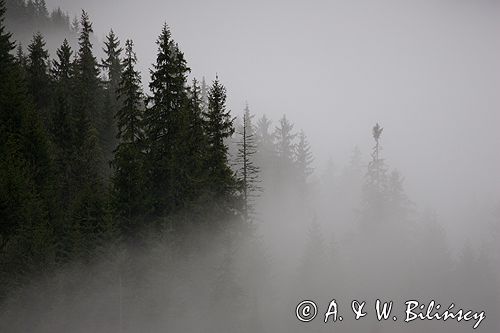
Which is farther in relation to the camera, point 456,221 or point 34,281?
point 456,221

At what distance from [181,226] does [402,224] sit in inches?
1568

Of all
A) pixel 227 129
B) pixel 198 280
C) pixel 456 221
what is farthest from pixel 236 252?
pixel 456 221

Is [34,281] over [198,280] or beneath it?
over

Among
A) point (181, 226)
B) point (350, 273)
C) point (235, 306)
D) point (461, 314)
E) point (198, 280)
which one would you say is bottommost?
point (461, 314)

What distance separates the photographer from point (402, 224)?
56.1 meters

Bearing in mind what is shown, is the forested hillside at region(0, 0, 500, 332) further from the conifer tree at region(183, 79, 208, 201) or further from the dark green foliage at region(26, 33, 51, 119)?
the dark green foliage at region(26, 33, 51, 119)

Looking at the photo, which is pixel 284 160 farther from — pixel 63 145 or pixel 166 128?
pixel 166 128

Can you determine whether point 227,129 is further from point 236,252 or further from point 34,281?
point 34,281

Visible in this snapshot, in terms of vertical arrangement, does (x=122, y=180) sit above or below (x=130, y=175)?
below

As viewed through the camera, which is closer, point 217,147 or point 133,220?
point 133,220

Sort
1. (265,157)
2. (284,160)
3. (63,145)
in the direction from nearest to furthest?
(63,145), (284,160), (265,157)

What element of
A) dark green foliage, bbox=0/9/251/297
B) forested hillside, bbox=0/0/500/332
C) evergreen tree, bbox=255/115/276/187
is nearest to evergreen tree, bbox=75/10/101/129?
forested hillside, bbox=0/0/500/332

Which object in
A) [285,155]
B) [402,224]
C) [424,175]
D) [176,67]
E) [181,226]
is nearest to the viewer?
[176,67]

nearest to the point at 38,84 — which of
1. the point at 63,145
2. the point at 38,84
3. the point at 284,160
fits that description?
the point at 38,84
